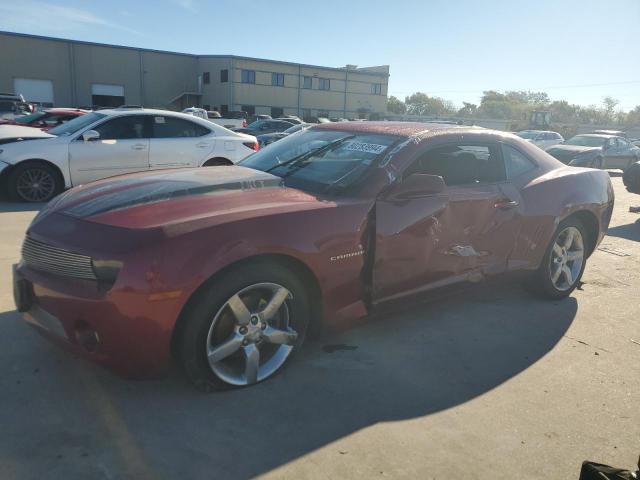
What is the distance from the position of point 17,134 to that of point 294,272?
7.03 metres

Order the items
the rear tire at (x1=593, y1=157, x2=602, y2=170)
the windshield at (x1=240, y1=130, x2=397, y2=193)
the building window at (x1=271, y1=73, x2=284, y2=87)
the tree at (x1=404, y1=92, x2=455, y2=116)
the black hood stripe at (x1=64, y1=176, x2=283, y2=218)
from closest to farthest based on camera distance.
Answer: the black hood stripe at (x1=64, y1=176, x2=283, y2=218)
the windshield at (x1=240, y1=130, x2=397, y2=193)
the rear tire at (x1=593, y1=157, x2=602, y2=170)
the building window at (x1=271, y1=73, x2=284, y2=87)
the tree at (x1=404, y1=92, x2=455, y2=116)

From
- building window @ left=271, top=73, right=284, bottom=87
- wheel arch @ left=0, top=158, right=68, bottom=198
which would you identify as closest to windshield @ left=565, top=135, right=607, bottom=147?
wheel arch @ left=0, top=158, right=68, bottom=198

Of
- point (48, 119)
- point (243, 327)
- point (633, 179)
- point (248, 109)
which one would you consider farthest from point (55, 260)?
point (248, 109)

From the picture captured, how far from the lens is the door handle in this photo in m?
3.91

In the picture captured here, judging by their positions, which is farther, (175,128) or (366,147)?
(175,128)

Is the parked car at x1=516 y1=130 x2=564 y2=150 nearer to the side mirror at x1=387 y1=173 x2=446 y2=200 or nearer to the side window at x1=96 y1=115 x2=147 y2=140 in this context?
the side window at x1=96 y1=115 x2=147 y2=140

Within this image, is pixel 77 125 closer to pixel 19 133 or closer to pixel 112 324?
pixel 19 133

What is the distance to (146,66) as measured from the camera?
44344 millimetres

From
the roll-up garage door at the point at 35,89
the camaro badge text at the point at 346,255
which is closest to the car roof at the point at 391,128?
the camaro badge text at the point at 346,255

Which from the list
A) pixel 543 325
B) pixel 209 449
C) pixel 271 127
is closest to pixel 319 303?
pixel 209 449

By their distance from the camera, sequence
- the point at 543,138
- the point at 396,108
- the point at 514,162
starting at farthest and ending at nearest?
the point at 396,108 < the point at 543,138 < the point at 514,162

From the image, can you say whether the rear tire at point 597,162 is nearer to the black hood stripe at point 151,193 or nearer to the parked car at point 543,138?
the parked car at point 543,138

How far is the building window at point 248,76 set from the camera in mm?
46688

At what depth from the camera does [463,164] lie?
394 cm
